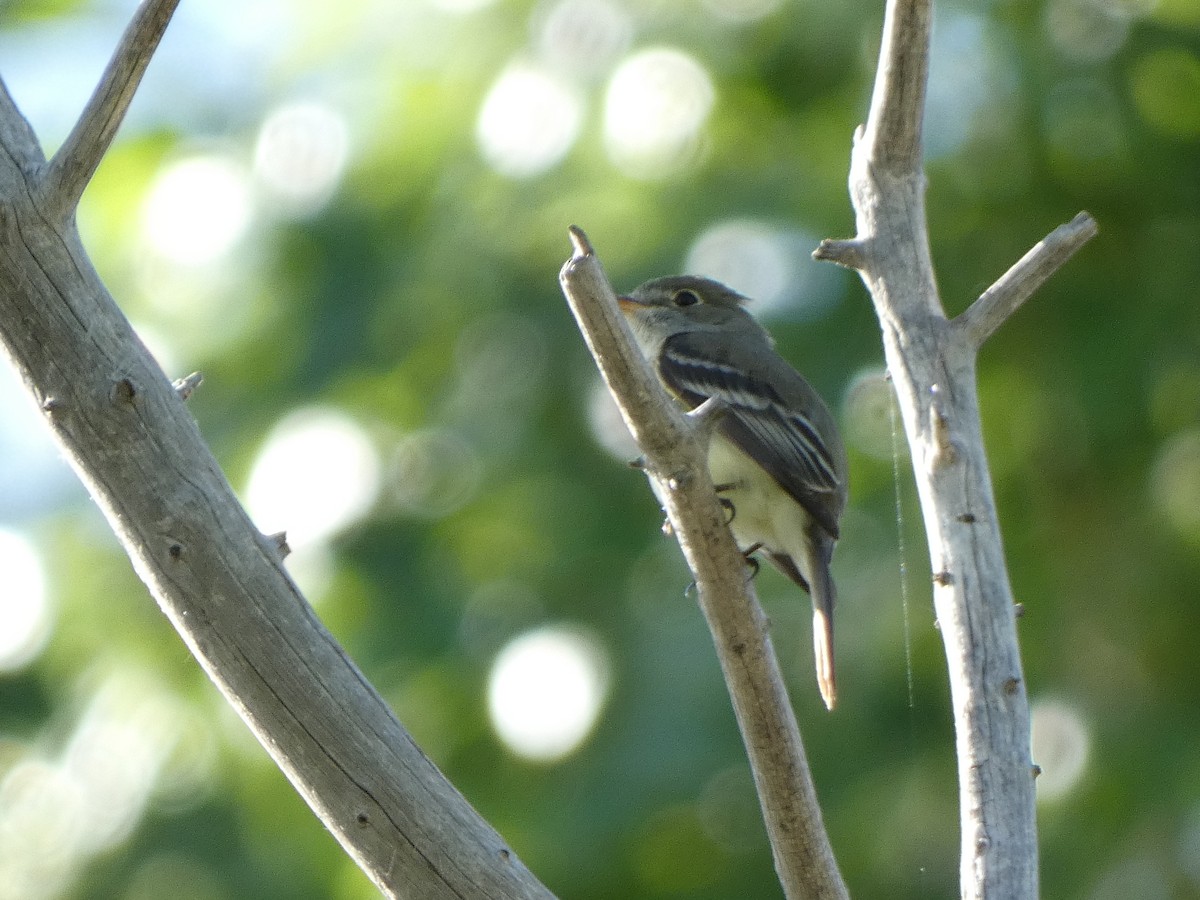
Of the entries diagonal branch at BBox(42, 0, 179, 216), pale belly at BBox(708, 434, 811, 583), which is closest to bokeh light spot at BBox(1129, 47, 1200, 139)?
pale belly at BBox(708, 434, 811, 583)

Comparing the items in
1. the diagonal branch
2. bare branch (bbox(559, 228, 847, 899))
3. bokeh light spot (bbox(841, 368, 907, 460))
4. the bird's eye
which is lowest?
bare branch (bbox(559, 228, 847, 899))

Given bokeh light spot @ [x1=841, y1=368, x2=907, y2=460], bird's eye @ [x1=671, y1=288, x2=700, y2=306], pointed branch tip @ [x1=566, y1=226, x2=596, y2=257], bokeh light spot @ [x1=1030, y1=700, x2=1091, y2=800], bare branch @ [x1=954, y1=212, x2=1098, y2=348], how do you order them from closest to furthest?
1. pointed branch tip @ [x1=566, y1=226, x2=596, y2=257]
2. bare branch @ [x1=954, y1=212, x2=1098, y2=348]
3. bokeh light spot @ [x1=1030, y1=700, x2=1091, y2=800]
4. bokeh light spot @ [x1=841, y1=368, x2=907, y2=460]
5. bird's eye @ [x1=671, y1=288, x2=700, y2=306]

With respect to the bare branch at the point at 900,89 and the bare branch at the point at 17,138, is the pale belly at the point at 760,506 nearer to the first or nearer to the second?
the bare branch at the point at 900,89

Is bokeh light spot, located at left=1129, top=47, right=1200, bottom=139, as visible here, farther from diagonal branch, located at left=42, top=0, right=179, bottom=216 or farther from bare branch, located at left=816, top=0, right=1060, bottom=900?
diagonal branch, located at left=42, top=0, right=179, bottom=216

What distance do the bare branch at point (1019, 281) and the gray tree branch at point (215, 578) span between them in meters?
1.53

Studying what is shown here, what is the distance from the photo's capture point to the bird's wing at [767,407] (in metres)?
4.41

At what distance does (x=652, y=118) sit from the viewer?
559cm

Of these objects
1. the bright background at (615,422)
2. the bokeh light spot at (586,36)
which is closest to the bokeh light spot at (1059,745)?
the bright background at (615,422)

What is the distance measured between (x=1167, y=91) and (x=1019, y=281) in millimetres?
3042

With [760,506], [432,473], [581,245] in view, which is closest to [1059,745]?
[760,506]

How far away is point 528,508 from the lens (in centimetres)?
→ 554

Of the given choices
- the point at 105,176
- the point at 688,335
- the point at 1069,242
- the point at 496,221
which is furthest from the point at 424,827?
the point at 105,176

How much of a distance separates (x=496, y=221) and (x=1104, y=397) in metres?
2.40

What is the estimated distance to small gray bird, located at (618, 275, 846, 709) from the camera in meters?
4.40
